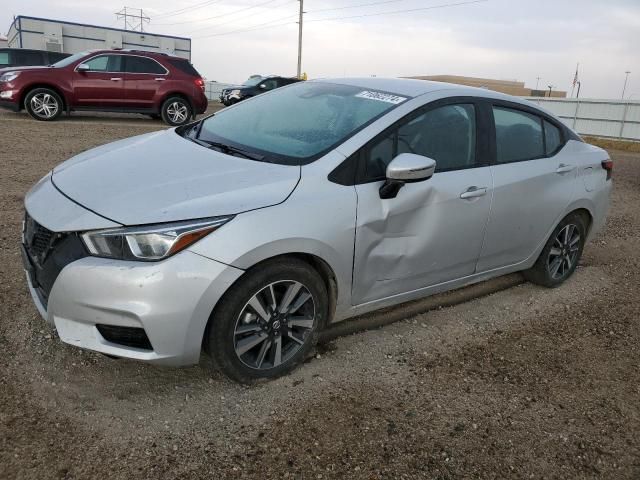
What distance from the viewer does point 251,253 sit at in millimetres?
2549

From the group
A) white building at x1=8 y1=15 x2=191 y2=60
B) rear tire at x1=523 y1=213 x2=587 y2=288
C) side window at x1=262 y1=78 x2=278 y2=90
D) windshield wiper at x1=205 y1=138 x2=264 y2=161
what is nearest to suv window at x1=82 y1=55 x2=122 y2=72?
windshield wiper at x1=205 y1=138 x2=264 y2=161

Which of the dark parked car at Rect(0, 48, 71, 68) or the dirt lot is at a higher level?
the dark parked car at Rect(0, 48, 71, 68)

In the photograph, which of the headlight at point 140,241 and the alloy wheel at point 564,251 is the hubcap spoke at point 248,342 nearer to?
the headlight at point 140,241

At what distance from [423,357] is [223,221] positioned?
5.25 ft

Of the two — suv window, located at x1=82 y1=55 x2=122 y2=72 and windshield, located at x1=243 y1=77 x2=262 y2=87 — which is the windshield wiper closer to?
suv window, located at x1=82 y1=55 x2=122 y2=72

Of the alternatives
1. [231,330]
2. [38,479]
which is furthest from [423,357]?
[38,479]

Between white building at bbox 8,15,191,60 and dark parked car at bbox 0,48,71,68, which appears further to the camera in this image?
white building at bbox 8,15,191,60

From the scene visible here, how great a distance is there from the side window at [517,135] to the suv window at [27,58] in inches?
703

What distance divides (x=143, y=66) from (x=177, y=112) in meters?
1.26

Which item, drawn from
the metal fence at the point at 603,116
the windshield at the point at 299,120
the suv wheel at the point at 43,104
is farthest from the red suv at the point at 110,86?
the metal fence at the point at 603,116

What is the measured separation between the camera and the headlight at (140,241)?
241cm

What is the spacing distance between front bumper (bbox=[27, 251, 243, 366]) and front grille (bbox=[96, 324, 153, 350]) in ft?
0.05

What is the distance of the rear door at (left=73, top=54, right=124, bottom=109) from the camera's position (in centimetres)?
1178

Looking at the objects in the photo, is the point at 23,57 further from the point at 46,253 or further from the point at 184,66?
the point at 46,253
